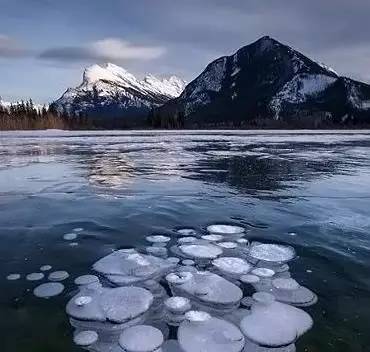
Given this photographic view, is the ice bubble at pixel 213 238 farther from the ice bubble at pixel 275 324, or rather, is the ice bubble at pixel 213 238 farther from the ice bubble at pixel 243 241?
the ice bubble at pixel 275 324

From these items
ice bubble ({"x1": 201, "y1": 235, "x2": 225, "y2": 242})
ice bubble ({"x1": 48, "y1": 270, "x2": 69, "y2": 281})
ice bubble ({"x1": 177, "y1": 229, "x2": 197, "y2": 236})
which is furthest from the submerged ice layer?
ice bubble ({"x1": 177, "y1": 229, "x2": 197, "y2": 236})

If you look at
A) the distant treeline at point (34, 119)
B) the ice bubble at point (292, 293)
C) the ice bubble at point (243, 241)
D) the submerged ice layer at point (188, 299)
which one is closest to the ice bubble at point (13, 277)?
the submerged ice layer at point (188, 299)

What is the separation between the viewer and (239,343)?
12.7 ft

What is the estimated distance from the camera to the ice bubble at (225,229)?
295 inches

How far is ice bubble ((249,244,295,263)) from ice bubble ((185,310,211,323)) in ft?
6.34

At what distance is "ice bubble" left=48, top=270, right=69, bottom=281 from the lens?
536 cm

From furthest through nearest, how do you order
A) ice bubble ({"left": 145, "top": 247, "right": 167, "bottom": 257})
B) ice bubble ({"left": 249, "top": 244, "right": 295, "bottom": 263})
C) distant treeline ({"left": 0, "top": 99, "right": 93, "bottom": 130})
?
1. distant treeline ({"left": 0, "top": 99, "right": 93, "bottom": 130})
2. ice bubble ({"left": 145, "top": 247, "right": 167, "bottom": 257})
3. ice bubble ({"left": 249, "top": 244, "right": 295, "bottom": 263})

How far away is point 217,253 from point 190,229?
1478 millimetres

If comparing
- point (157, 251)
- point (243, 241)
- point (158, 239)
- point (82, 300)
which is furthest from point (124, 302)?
point (243, 241)

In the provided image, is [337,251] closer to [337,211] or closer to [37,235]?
[337,211]

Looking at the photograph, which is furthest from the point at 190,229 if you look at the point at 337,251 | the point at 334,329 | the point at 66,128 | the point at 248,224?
the point at 66,128

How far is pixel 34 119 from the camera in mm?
126312

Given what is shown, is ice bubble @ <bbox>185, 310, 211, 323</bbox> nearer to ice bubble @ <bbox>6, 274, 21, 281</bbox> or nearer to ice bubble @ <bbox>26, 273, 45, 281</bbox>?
ice bubble @ <bbox>26, 273, 45, 281</bbox>

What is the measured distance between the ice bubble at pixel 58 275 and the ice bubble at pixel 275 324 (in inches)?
97.8
